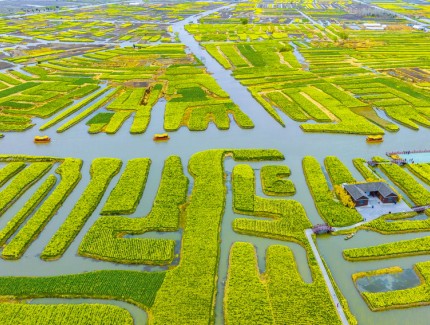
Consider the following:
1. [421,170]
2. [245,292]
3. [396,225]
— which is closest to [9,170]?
[245,292]

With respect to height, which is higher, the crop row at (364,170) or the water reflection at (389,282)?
the crop row at (364,170)

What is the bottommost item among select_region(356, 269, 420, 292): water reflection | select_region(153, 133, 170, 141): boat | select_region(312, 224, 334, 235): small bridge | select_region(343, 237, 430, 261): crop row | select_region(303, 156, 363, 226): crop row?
select_region(356, 269, 420, 292): water reflection

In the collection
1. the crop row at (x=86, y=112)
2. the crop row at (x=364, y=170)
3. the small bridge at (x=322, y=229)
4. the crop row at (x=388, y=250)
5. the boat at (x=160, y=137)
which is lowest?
the crop row at (x=388, y=250)

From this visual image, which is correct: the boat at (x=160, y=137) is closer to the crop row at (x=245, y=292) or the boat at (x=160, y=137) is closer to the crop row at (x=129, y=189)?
the crop row at (x=129, y=189)

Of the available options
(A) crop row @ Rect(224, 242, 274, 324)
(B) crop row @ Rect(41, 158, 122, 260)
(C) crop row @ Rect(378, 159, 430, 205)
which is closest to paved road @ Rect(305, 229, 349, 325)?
(A) crop row @ Rect(224, 242, 274, 324)

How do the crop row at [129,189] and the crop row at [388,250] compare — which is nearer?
the crop row at [388,250]

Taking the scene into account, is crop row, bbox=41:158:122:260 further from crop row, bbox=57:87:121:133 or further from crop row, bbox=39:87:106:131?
crop row, bbox=39:87:106:131

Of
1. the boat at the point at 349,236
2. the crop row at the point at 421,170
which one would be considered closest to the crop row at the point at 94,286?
the boat at the point at 349,236
